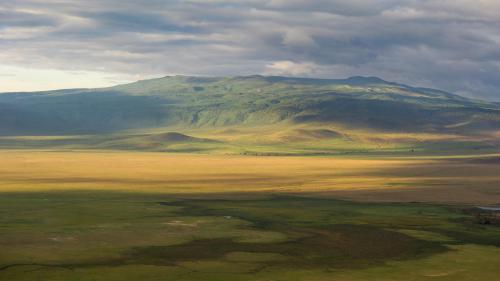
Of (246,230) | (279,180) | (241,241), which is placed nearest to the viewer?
(241,241)

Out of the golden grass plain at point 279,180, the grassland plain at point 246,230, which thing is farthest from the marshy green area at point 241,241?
the golden grass plain at point 279,180

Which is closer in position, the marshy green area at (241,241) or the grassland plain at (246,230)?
the marshy green area at (241,241)

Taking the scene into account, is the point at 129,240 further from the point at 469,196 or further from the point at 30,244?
the point at 469,196

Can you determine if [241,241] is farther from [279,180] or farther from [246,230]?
[279,180]

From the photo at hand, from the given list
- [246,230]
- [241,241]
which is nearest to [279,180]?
[246,230]

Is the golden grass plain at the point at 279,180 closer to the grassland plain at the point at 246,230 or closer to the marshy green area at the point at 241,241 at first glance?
the grassland plain at the point at 246,230

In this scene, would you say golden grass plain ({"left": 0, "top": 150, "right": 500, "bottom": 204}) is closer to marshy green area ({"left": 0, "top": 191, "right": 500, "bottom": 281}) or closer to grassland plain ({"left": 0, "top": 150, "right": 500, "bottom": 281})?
grassland plain ({"left": 0, "top": 150, "right": 500, "bottom": 281})
